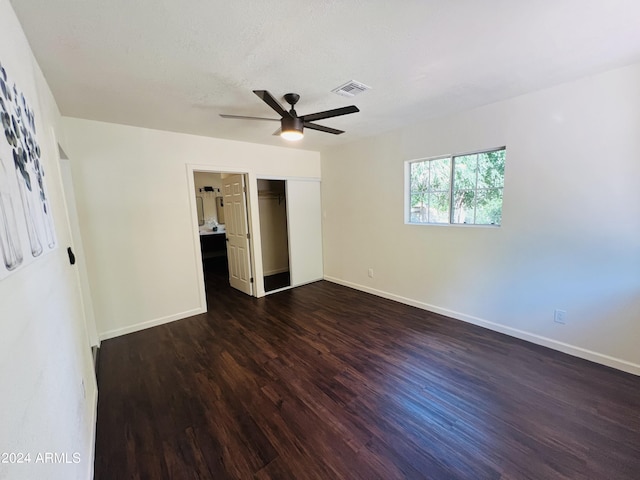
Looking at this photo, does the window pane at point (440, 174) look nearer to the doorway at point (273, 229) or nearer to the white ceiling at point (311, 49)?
the white ceiling at point (311, 49)

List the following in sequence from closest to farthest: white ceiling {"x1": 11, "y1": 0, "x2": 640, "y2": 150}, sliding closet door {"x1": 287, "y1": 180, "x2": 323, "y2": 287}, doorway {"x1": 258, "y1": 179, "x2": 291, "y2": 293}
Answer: white ceiling {"x1": 11, "y1": 0, "x2": 640, "y2": 150}, sliding closet door {"x1": 287, "y1": 180, "x2": 323, "y2": 287}, doorway {"x1": 258, "y1": 179, "x2": 291, "y2": 293}

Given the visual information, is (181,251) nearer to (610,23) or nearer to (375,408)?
(375,408)

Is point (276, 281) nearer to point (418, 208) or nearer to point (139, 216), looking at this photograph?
point (139, 216)

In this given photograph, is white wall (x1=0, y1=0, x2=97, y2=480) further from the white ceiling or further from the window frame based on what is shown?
the window frame

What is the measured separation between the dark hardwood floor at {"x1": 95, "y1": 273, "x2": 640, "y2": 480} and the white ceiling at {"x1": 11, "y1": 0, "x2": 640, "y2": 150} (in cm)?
247

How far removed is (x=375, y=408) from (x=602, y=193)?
2612mm

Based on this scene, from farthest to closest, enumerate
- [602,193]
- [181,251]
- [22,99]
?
1. [181,251]
2. [602,193]
3. [22,99]

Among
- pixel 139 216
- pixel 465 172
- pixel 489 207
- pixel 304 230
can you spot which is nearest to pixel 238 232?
pixel 304 230

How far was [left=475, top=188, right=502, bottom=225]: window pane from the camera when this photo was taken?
9.61 feet

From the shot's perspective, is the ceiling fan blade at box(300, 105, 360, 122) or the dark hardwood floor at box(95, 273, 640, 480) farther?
the ceiling fan blade at box(300, 105, 360, 122)

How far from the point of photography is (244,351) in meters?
2.76

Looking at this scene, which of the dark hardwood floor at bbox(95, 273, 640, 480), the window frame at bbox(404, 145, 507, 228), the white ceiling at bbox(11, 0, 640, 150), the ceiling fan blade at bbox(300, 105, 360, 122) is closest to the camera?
the white ceiling at bbox(11, 0, 640, 150)

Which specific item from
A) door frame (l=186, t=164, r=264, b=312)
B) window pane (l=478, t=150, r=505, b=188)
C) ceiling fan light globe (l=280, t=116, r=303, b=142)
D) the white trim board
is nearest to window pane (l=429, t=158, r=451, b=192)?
window pane (l=478, t=150, r=505, b=188)

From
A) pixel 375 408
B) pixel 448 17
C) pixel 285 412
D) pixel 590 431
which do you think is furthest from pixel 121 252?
pixel 590 431
